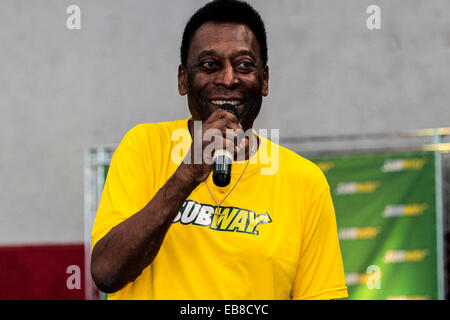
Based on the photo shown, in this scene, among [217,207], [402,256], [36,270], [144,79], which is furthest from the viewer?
[144,79]

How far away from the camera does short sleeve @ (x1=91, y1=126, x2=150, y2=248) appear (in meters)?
1.45

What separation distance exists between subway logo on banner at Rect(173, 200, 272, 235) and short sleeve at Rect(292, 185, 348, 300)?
0.54 ft

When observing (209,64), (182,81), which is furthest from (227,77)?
(182,81)

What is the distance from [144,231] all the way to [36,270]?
485 centimetres

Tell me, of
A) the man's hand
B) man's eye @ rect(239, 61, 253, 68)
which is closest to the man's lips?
man's eye @ rect(239, 61, 253, 68)

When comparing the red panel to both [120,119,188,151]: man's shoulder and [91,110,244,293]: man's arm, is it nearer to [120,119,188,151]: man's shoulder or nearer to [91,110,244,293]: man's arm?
[120,119,188,151]: man's shoulder

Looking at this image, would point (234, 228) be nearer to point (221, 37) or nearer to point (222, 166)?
point (222, 166)

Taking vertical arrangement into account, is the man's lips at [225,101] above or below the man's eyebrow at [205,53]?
below

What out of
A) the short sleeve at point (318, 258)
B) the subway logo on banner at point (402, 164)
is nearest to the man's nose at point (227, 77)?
the short sleeve at point (318, 258)

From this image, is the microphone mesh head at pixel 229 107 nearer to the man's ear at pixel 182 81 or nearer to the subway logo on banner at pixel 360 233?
the man's ear at pixel 182 81

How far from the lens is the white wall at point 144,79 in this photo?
565 centimetres

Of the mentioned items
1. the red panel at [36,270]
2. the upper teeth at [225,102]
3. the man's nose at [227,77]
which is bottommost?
the red panel at [36,270]

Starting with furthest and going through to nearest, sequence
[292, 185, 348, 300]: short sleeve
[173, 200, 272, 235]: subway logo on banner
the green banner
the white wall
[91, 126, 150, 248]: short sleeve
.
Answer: the white wall < the green banner < [292, 185, 348, 300]: short sleeve < [173, 200, 272, 235]: subway logo on banner < [91, 126, 150, 248]: short sleeve

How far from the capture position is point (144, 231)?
4.33ft
